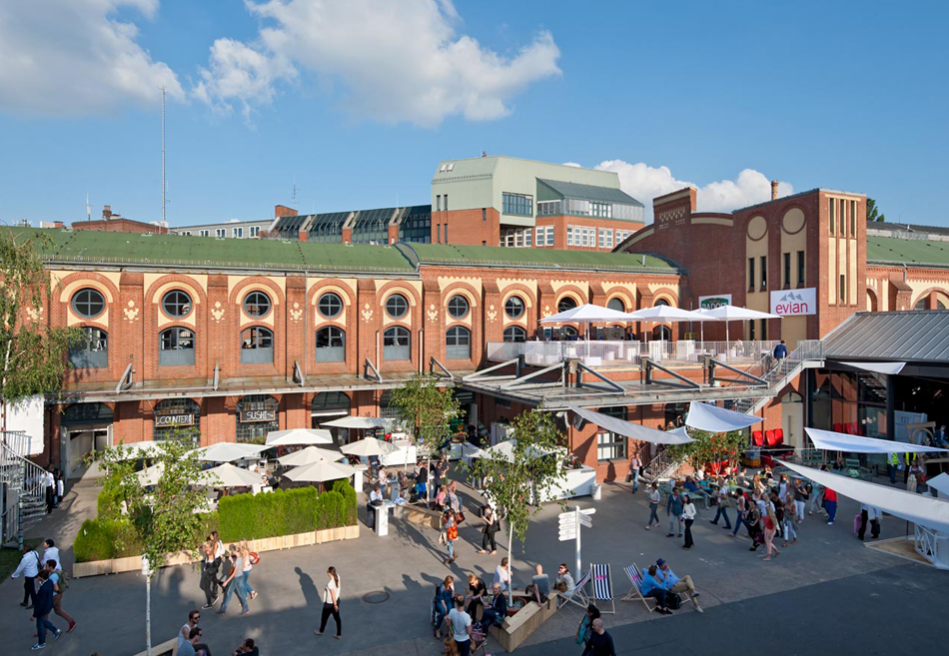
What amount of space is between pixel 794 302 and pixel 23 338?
31.9 metres

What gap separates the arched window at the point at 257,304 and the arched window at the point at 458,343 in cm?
870

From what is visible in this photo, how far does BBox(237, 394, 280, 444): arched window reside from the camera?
2722cm

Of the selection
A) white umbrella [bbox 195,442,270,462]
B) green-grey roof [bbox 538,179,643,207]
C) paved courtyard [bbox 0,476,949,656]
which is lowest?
paved courtyard [bbox 0,476,949,656]

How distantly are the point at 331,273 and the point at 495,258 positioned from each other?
9.34 meters

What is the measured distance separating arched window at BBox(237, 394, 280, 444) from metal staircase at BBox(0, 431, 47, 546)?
24.8ft

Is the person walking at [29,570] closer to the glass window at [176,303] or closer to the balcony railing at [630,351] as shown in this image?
the glass window at [176,303]

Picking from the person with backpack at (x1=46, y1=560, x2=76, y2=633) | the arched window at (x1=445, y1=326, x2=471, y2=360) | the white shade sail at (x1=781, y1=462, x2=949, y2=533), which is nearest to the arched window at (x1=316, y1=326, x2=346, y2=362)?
the arched window at (x1=445, y1=326, x2=471, y2=360)

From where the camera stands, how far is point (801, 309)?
30.8m

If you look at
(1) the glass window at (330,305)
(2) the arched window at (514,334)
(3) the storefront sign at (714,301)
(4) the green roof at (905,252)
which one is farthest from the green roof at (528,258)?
(4) the green roof at (905,252)

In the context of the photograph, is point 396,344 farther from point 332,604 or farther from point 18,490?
point 332,604

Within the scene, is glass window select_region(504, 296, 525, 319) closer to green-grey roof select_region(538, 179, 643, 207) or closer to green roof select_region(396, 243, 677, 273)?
green roof select_region(396, 243, 677, 273)

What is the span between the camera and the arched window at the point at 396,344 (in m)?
30.6

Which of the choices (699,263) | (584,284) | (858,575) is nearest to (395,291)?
(584,284)

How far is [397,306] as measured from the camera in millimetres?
30953
